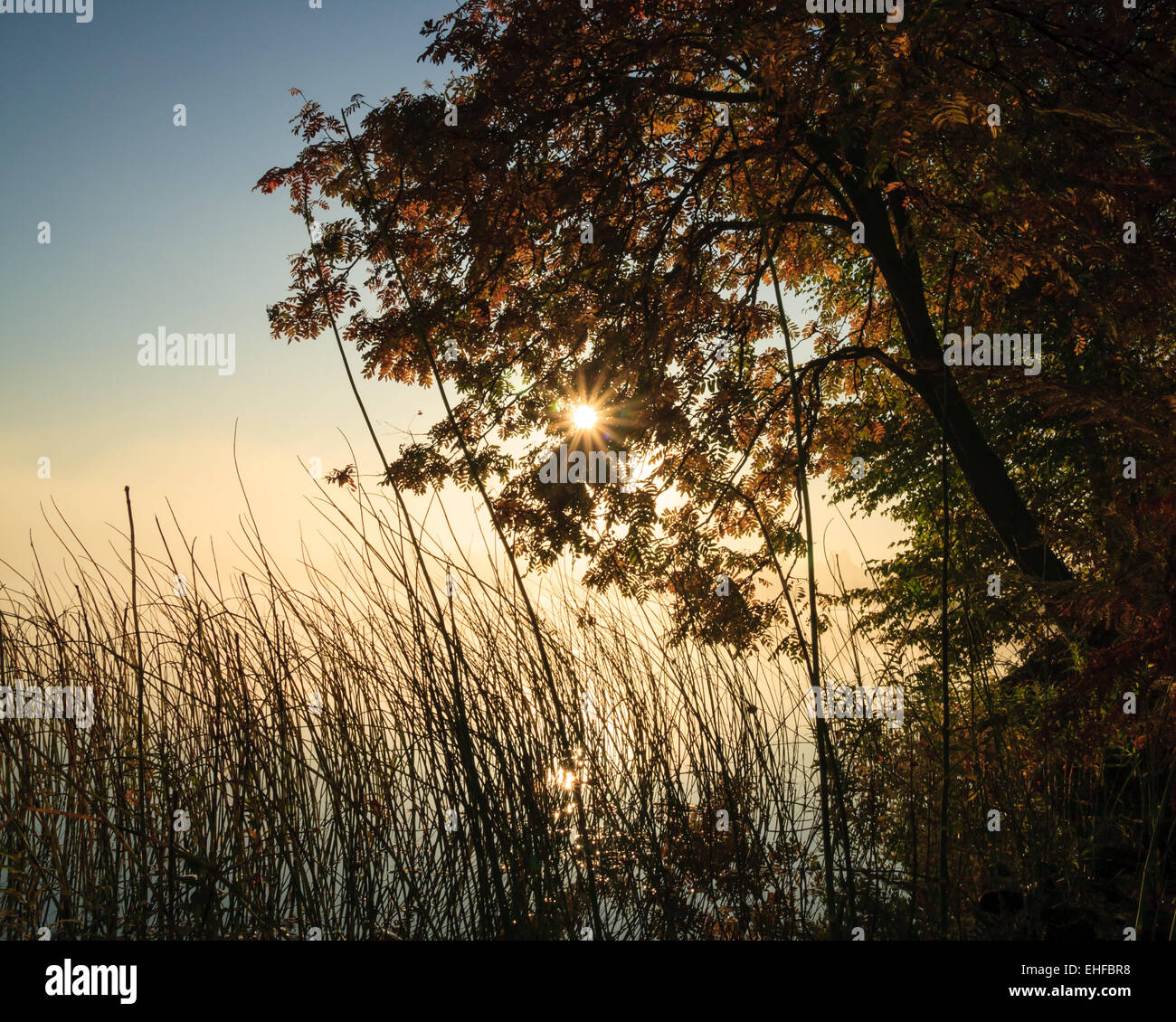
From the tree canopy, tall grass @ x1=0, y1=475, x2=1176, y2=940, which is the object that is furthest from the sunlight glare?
tall grass @ x1=0, y1=475, x2=1176, y2=940

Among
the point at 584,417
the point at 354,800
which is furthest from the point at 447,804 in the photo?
the point at 584,417

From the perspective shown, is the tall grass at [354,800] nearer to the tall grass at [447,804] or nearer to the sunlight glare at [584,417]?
the tall grass at [447,804]

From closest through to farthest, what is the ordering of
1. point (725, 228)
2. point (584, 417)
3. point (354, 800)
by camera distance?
point (354, 800), point (584, 417), point (725, 228)

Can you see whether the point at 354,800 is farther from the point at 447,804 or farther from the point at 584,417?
the point at 584,417

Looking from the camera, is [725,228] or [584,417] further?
[725,228]

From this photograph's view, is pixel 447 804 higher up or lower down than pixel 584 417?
lower down

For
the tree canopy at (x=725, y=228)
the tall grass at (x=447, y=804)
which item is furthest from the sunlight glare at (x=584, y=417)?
the tall grass at (x=447, y=804)

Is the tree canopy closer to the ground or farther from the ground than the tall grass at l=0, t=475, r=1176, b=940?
farther from the ground

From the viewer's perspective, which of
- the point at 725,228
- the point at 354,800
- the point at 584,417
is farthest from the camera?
the point at 725,228

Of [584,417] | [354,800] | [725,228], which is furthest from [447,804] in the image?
[725,228]

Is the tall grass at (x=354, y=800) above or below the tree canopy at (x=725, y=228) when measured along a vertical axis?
below

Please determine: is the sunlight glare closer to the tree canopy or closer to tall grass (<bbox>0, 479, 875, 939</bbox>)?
the tree canopy

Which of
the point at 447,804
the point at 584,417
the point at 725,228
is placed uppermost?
the point at 725,228
